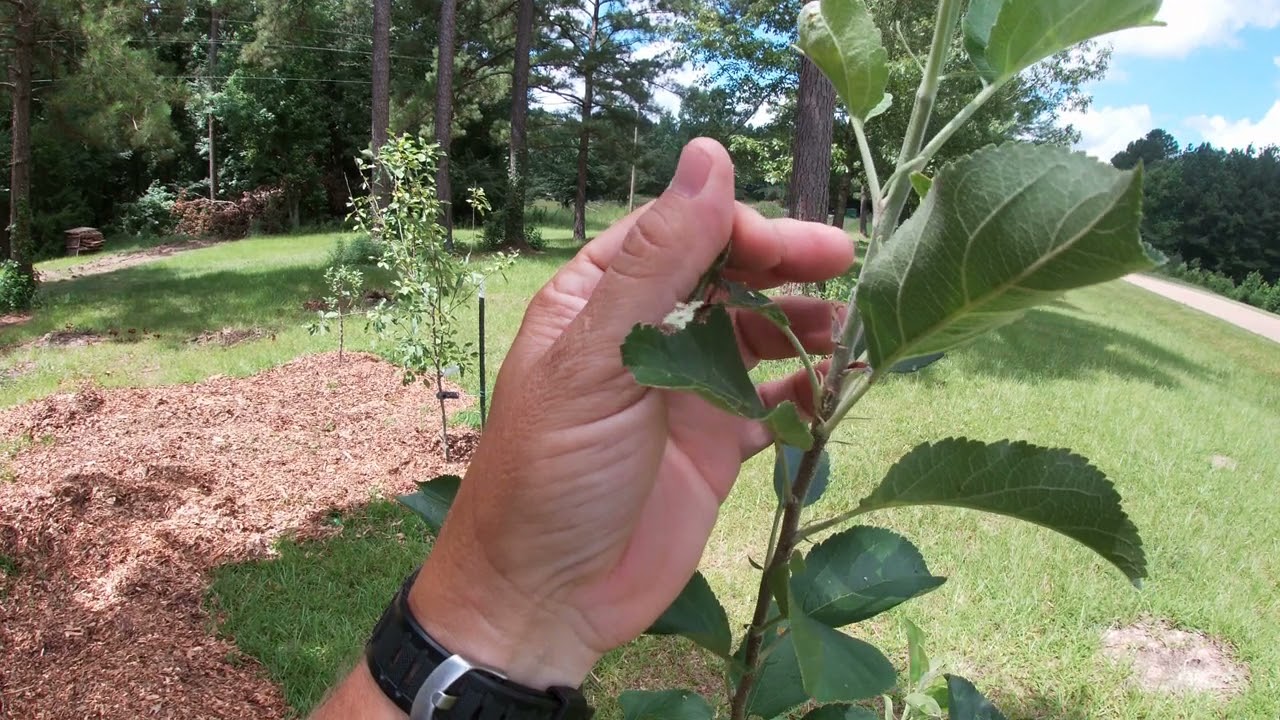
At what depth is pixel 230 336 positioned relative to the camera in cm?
849

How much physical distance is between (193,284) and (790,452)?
13.5 m

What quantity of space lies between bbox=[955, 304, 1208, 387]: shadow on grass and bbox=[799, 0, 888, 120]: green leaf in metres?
7.50

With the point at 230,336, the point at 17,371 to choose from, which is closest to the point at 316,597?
the point at 17,371

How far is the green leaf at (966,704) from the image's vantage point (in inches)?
38.5

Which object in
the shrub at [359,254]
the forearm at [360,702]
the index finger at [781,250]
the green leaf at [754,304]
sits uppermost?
the index finger at [781,250]

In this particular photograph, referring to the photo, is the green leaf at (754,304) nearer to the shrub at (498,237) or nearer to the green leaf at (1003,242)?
the green leaf at (1003,242)

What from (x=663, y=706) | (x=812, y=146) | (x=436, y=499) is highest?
(x=812, y=146)

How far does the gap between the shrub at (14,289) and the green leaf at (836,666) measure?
41.2ft

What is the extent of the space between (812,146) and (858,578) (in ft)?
23.9

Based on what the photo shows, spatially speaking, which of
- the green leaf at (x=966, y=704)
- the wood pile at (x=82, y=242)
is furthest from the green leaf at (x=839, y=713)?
the wood pile at (x=82, y=242)

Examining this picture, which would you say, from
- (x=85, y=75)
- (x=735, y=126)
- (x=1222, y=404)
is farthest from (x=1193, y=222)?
(x=85, y=75)

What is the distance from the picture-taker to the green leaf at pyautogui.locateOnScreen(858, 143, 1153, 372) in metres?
0.49

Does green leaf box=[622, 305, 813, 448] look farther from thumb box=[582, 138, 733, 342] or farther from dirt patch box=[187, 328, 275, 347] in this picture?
Answer: dirt patch box=[187, 328, 275, 347]

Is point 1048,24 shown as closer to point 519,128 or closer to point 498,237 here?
point 519,128
